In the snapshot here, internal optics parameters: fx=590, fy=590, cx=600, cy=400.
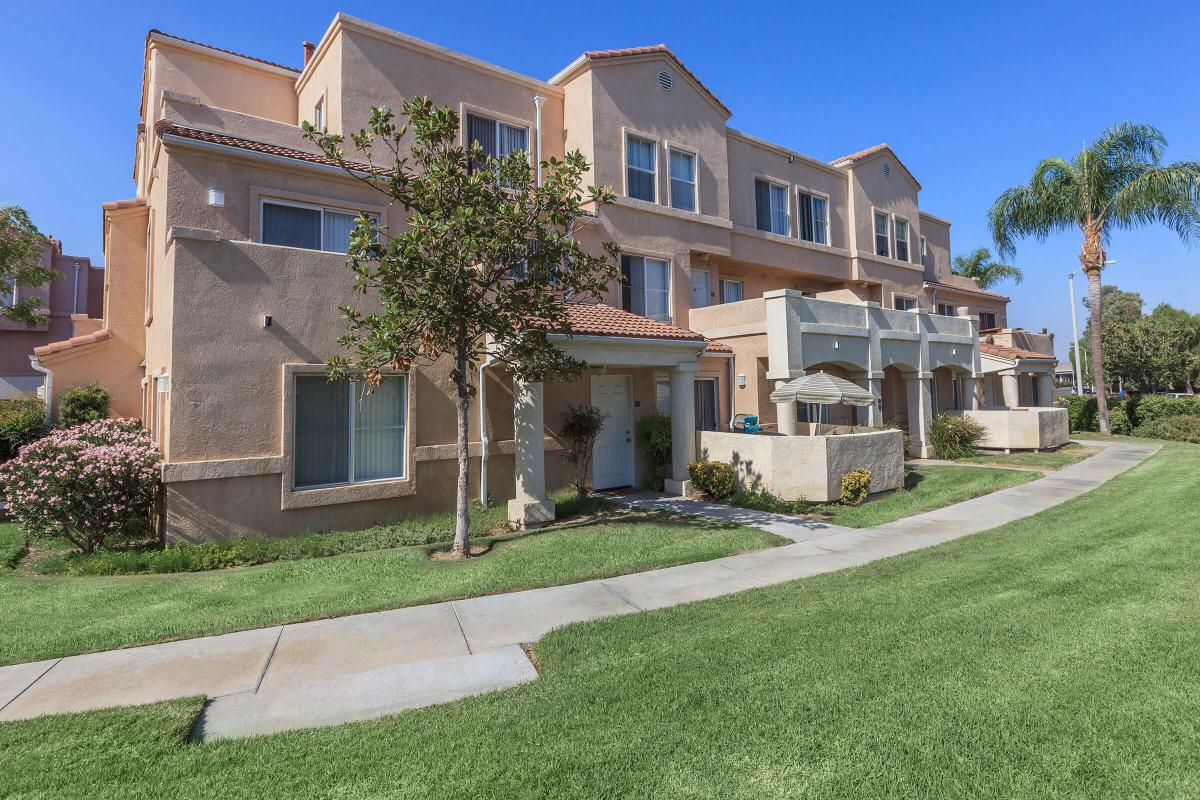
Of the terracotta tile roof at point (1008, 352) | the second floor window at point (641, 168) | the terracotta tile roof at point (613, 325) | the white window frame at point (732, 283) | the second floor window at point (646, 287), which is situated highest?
the second floor window at point (641, 168)

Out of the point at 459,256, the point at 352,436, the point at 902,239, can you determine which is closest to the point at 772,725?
the point at 459,256

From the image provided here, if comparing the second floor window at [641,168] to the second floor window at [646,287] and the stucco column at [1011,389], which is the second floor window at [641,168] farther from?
the stucco column at [1011,389]

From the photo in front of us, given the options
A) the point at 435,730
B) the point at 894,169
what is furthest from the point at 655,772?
the point at 894,169

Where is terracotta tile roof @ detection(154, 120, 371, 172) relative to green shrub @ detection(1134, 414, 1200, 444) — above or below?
above

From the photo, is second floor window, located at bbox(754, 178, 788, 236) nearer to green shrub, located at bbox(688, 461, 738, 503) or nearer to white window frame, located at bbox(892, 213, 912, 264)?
white window frame, located at bbox(892, 213, 912, 264)

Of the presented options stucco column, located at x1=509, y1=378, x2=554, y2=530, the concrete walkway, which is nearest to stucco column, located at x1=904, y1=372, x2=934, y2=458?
the concrete walkway

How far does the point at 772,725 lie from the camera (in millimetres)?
3789

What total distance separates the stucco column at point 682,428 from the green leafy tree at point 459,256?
15.5 feet

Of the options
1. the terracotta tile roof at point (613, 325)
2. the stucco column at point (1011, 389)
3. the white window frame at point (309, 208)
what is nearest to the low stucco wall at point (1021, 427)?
the stucco column at point (1011, 389)

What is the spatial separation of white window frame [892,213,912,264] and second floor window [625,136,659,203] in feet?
42.5

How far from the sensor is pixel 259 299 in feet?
32.9

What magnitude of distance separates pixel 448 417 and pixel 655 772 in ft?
30.4

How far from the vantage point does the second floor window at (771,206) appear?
19906 millimetres

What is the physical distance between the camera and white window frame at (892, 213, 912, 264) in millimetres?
24312
